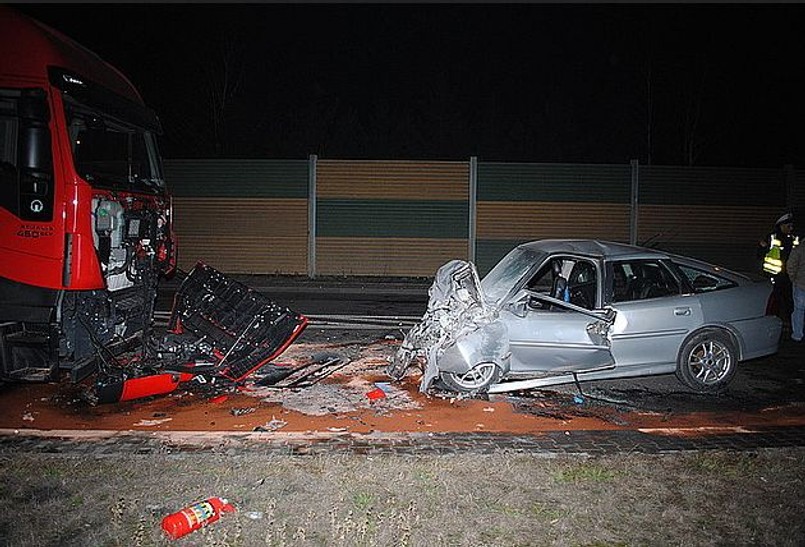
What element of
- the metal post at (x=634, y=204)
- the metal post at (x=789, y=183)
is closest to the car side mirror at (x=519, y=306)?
the metal post at (x=634, y=204)

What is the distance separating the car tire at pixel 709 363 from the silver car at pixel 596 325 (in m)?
0.01

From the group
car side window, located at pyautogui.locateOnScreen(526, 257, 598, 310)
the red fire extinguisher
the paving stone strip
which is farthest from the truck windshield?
car side window, located at pyautogui.locateOnScreen(526, 257, 598, 310)

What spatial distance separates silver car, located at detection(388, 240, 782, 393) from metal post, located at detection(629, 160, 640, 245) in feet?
41.3

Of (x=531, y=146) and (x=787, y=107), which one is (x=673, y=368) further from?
(x=787, y=107)

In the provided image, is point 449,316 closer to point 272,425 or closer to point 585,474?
point 272,425

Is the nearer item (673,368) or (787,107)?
(673,368)

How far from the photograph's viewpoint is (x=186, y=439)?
5824 mm

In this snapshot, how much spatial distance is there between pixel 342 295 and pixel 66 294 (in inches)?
418

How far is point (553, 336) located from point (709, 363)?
6.18 ft

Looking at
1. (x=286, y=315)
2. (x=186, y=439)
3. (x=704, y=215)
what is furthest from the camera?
(x=704, y=215)

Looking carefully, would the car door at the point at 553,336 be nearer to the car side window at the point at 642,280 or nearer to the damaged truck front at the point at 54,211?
the car side window at the point at 642,280

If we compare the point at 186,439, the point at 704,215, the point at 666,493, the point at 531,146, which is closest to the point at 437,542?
the point at 666,493

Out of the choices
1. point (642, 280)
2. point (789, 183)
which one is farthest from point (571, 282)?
point (789, 183)

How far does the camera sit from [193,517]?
13.8 feet
